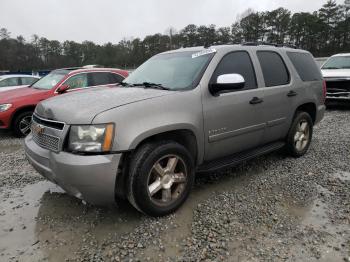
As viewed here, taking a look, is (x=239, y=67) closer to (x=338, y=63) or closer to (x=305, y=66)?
(x=305, y=66)

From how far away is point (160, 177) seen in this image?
9.98ft

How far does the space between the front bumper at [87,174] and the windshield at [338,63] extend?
10.1 metres

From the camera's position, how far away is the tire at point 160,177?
109 inches

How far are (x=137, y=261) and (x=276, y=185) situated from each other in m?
2.17

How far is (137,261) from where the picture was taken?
8.21ft

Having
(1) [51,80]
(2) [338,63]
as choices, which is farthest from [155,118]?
(2) [338,63]

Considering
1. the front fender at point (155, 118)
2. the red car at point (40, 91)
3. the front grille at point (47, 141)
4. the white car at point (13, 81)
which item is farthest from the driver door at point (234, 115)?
the white car at point (13, 81)

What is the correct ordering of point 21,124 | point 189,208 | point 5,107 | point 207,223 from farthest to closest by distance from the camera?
point 21,124 < point 5,107 < point 189,208 < point 207,223

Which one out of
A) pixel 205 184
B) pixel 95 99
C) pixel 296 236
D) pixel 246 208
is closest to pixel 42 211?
pixel 95 99

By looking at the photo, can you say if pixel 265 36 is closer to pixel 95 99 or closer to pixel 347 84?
pixel 347 84

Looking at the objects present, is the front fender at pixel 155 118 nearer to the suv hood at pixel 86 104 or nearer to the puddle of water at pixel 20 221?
the suv hood at pixel 86 104

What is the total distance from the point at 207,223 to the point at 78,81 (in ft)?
18.7

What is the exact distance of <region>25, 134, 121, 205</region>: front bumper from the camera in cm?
256

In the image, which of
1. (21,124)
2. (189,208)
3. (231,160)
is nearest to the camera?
(189,208)
